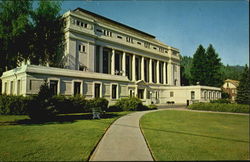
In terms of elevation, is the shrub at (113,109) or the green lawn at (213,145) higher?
the green lawn at (213,145)

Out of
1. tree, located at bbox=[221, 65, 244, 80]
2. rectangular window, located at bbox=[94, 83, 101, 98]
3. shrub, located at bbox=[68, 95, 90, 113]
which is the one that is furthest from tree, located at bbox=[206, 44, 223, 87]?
shrub, located at bbox=[68, 95, 90, 113]

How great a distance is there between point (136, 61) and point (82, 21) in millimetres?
21082

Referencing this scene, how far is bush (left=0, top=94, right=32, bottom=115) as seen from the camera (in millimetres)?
17406

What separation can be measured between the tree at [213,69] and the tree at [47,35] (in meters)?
50.4

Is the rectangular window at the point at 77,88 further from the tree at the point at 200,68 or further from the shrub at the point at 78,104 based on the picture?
the tree at the point at 200,68

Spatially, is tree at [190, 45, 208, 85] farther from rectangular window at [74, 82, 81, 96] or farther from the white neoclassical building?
rectangular window at [74, 82, 81, 96]

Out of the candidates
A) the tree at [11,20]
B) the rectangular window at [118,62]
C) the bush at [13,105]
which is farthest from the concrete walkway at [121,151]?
→ the rectangular window at [118,62]

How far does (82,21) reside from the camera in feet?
115

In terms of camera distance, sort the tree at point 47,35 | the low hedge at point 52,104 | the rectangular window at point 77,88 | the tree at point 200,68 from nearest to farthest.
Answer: the low hedge at point 52,104 → the rectangular window at point 77,88 → the tree at point 47,35 → the tree at point 200,68

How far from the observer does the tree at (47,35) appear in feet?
109

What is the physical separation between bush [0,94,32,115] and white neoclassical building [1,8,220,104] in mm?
2626

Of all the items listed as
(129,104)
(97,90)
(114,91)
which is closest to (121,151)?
(129,104)

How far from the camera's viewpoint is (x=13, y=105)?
17.5 metres

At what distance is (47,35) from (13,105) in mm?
21173
